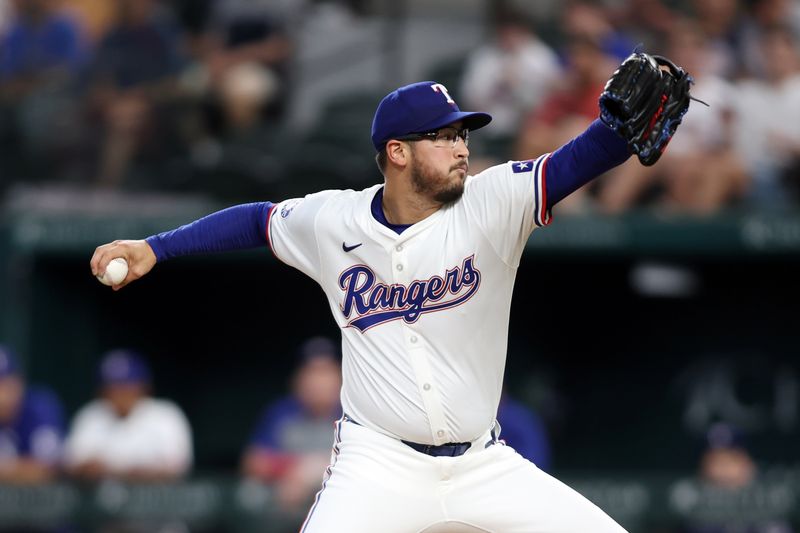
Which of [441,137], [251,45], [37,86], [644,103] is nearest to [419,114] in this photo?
[441,137]

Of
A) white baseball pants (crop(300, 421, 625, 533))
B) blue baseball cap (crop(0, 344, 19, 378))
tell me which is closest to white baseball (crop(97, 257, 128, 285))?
white baseball pants (crop(300, 421, 625, 533))

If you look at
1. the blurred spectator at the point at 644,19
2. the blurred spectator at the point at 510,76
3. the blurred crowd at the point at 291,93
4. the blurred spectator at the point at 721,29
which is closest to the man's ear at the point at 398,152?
the blurred crowd at the point at 291,93

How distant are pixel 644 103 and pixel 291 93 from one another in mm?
5454

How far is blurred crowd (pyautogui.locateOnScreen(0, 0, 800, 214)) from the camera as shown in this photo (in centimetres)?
804

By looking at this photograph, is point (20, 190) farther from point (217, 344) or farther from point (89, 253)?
point (217, 344)

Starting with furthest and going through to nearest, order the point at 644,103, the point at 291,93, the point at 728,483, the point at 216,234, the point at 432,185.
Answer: the point at 291,93
the point at 728,483
the point at 216,234
the point at 432,185
the point at 644,103

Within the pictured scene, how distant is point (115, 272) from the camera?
13.5ft

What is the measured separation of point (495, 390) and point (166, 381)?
589 centimetres

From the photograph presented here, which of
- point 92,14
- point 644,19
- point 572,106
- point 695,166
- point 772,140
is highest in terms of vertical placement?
point 92,14

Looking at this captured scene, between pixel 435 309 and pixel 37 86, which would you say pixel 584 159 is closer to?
pixel 435 309

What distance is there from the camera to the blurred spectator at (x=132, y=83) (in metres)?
8.88

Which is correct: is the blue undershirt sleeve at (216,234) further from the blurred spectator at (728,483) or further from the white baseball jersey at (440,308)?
the blurred spectator at (728,483)

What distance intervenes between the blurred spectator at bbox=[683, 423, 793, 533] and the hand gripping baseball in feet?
13.0

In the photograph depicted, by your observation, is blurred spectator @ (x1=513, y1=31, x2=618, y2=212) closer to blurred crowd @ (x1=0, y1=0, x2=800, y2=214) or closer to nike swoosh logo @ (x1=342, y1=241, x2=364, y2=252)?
blurred crowd @ (x1=0, y1=0, x2=800, y2=214)
